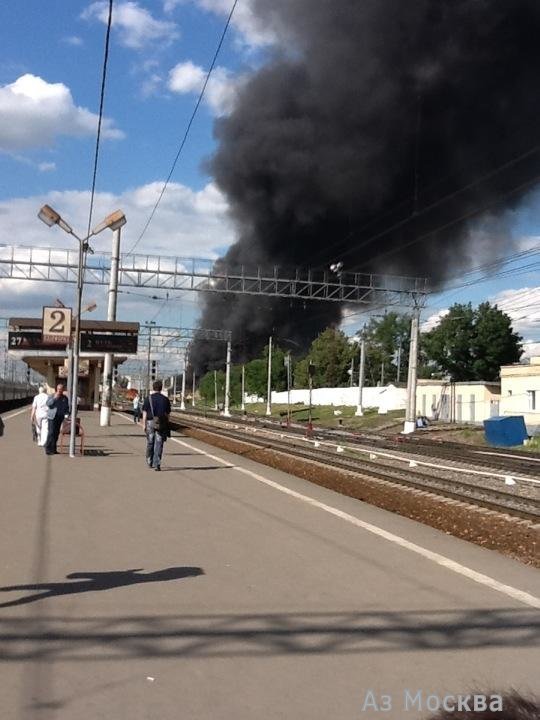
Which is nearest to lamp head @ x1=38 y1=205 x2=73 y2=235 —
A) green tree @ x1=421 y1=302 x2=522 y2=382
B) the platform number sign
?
the platform number sign

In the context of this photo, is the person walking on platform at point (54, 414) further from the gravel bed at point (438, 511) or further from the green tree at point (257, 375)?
the green tree at point (257, 375)

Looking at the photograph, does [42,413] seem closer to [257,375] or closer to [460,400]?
[460,400]

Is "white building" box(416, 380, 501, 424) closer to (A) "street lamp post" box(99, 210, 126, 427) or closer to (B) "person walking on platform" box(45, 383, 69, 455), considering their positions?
(A) "street lamp post" box(99, 210, 126, 427)

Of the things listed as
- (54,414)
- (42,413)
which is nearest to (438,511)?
(54,414)

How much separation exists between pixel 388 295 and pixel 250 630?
125ft

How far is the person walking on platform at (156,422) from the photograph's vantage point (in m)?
15.5

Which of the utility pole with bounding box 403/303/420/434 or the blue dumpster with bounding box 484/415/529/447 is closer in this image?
the blue dumpster with bounding box 484/415/529/447

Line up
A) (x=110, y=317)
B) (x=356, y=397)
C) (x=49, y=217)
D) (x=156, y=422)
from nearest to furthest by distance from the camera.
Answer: (x=156, y=422) < (x=49, y=217) < (x=110, y=317) < (x=356, y=397)

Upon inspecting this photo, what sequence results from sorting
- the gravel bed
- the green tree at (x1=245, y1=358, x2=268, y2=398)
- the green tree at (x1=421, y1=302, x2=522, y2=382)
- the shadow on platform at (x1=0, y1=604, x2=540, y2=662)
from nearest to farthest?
the shadow on platform at (x1=0, y1=604, x2=540, y2=662) < the gravel bed < the green tree at (x1=421, y1=302, x2=522, y2=382) < the green tree at (x1=245, y1=358, x2=268, y2=398)

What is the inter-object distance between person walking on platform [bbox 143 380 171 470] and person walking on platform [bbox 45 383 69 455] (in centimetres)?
298

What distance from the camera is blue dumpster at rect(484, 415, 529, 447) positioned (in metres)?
36.0

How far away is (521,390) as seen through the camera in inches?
2031

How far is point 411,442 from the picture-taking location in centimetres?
3438

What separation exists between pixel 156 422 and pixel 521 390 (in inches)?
1584
